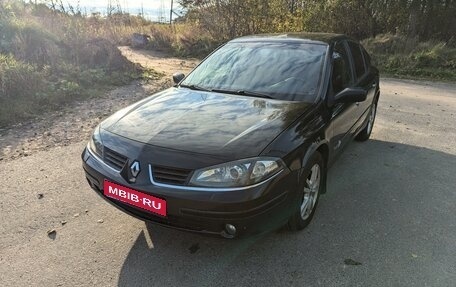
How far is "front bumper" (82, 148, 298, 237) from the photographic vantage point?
2.52m

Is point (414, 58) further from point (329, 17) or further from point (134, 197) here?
point (134, 197)

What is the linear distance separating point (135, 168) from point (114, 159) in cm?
28

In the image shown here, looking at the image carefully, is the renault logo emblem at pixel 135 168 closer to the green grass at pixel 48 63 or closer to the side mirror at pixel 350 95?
the side mirror at pixel 350 95

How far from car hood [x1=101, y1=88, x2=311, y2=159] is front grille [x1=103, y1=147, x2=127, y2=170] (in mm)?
157

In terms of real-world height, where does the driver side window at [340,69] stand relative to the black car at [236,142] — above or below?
above

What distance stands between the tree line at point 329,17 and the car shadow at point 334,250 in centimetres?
1208

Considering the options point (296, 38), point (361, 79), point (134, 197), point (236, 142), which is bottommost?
point (134, 197)

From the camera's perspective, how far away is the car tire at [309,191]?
9.90 ft

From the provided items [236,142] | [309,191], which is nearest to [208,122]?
[236,142]

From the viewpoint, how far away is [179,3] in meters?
16.0

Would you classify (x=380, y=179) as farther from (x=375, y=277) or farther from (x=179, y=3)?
(x=179, y=3)

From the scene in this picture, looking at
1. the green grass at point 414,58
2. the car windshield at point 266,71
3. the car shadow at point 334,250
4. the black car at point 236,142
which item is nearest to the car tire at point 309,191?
the black car at point 236,142

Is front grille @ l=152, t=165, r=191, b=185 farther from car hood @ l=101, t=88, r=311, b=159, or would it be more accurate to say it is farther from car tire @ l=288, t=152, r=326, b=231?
car tire @ l=288, t=152, r=326, b=231

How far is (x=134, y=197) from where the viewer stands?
8.91ft
